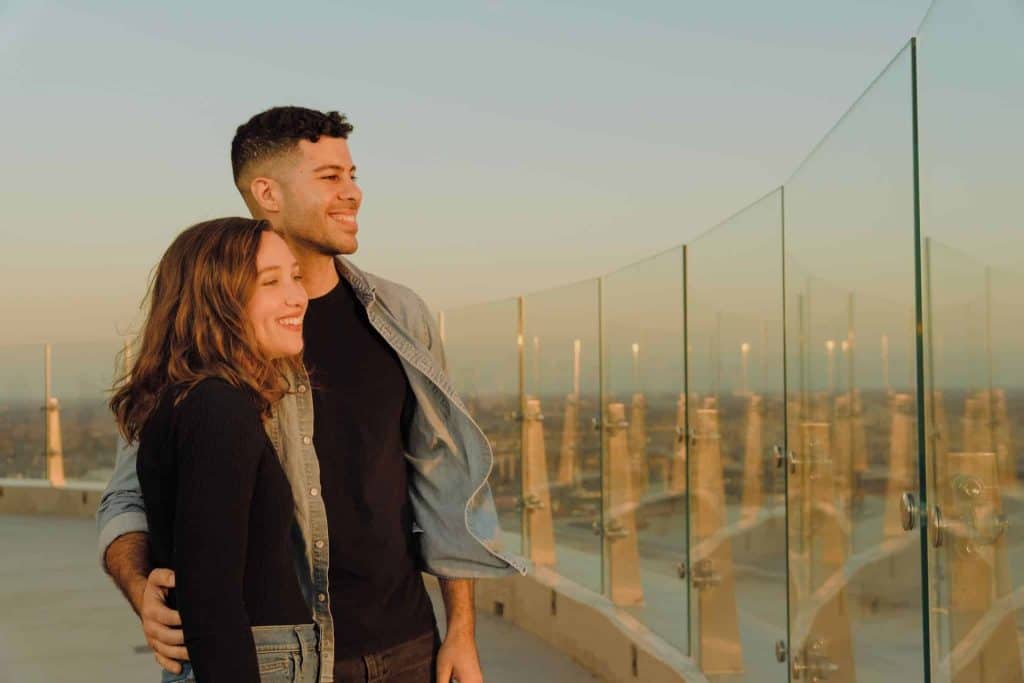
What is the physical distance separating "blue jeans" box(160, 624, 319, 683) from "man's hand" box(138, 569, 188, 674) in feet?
0.08

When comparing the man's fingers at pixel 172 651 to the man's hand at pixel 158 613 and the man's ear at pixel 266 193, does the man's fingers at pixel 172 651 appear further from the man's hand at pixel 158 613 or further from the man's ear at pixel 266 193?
the man's ear at pixel 266 193

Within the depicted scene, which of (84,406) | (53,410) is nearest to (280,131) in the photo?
(84,406)

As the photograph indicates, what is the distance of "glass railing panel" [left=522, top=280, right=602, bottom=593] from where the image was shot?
5.57 metres

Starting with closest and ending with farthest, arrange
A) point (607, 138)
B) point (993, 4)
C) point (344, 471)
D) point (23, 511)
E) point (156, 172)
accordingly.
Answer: point (993, 4), point (344, 471), point (23, 511), point (607, 138), point (156, 172)

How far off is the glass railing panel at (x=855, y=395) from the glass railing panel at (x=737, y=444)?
0.22m

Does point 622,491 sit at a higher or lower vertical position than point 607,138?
lower

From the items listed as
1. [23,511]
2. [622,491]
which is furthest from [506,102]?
[622,491]

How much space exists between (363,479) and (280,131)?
622 millimetres

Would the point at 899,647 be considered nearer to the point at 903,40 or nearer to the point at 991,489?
the point at 991,489

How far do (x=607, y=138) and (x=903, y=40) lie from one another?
12.5 metres

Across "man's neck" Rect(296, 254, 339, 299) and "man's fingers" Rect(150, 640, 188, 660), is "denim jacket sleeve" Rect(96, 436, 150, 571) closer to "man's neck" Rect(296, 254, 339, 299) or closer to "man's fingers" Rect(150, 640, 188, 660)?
"man's fingers" Rect(150, 640, 188, 660)

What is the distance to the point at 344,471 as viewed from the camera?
203 cm

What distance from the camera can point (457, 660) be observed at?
6.93ft

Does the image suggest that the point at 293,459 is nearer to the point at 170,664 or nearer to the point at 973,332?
the point at 170,664
